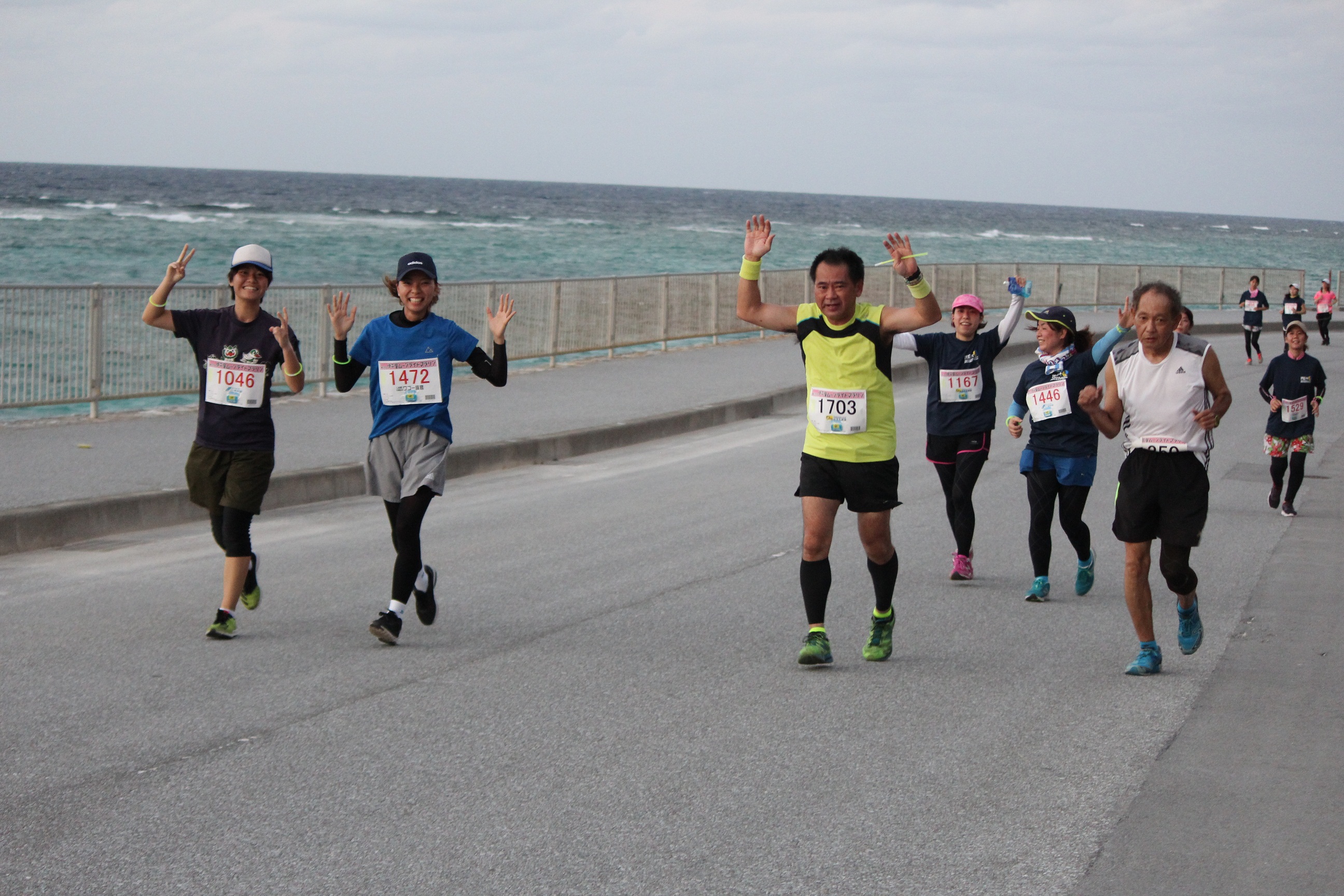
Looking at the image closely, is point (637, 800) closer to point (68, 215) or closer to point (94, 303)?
point (94, 303)

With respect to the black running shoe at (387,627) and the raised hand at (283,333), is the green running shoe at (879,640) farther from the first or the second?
the raised hand at (283,333)

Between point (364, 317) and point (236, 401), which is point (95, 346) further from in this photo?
point (236, 401)

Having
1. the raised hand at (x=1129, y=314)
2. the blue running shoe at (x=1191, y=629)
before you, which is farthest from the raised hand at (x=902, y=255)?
the blue running shoe at (x=1191, y=629)

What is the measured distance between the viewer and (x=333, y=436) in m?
13.5

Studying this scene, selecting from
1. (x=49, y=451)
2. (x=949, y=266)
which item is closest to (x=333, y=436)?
(x=49, y=451)

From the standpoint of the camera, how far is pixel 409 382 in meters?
6.99

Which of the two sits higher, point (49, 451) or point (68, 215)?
point (68, 215)

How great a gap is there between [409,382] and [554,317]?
46.2 ft

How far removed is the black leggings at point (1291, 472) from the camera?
A: 1152 centimetres

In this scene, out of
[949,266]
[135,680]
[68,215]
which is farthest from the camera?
[68,215]

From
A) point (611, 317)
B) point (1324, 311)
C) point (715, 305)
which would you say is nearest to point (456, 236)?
point (1324, 311)

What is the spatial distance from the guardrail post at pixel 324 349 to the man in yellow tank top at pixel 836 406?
11.0 meters

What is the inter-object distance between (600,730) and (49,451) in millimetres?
8201

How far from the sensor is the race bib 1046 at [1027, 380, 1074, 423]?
834 centimetres
